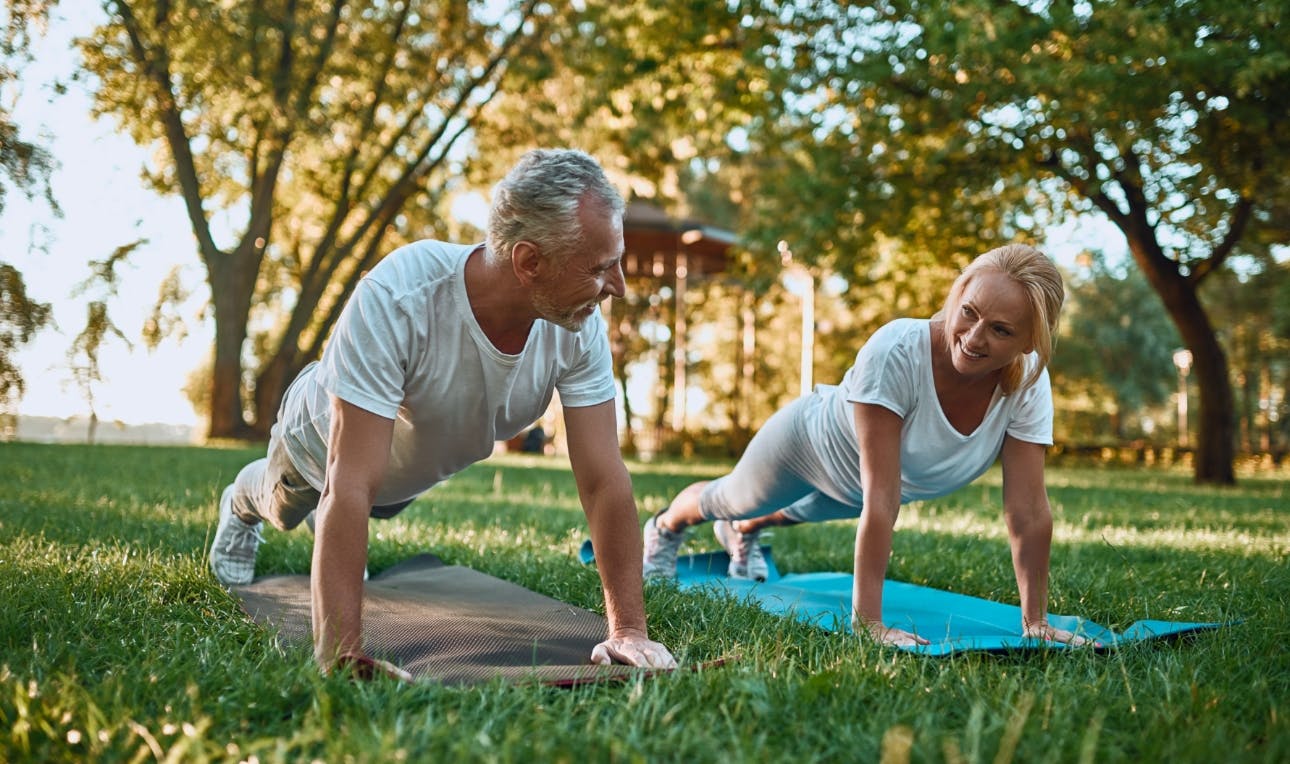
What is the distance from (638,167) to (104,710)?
16.8 meters

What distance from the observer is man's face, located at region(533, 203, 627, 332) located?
2.61m

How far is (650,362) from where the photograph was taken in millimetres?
31031

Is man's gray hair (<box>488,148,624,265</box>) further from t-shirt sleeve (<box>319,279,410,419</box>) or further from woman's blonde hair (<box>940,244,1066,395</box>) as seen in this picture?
woman's blonde hair (<box>940,244,1066,395</box>)

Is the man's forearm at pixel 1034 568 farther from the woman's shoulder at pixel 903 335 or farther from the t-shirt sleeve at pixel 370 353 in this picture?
the t-shirt sleeve at pixel 370 353

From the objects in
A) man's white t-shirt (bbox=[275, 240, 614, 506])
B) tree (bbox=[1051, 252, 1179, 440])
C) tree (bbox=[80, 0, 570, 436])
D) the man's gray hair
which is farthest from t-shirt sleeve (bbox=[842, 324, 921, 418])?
tree (bbox=[1051, 252, 1179, 440])

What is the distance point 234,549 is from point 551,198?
2.06 meters

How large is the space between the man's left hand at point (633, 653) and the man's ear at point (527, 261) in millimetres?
952

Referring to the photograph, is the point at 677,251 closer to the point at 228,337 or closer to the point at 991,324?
the point at 228,337

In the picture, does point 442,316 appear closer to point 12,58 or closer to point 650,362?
point 12,58

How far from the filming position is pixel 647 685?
7.69 ft

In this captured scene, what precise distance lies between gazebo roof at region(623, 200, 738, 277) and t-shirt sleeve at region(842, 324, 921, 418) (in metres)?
16.5

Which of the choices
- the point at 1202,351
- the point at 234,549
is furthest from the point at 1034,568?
the point at 1202,351

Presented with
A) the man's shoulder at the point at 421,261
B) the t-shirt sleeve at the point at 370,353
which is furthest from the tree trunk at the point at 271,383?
the t-shirt sleeve at the point at 370,353

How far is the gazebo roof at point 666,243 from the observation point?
797 inches
